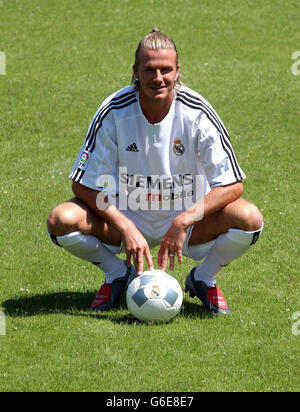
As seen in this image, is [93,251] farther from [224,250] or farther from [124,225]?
[224,250]

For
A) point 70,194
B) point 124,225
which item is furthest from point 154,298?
point 70,194

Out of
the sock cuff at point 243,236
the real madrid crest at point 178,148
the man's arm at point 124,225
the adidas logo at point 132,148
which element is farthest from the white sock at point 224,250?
the adidas logo at point 132,148

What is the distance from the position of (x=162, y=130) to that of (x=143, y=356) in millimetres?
2067

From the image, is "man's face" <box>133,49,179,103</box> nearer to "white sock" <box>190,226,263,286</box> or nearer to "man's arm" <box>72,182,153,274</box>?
"man's arm" <box>72,182,153,274</box>

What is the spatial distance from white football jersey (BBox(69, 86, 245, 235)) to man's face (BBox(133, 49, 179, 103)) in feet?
0.83

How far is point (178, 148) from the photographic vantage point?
692 cm

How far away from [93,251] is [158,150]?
1109 mm

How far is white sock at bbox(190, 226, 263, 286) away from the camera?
22.1 feet

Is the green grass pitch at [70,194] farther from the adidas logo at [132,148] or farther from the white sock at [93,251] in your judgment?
the adidas logo at [132,148]

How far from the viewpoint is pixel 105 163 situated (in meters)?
6.87

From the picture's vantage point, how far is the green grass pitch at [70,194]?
593 cm
